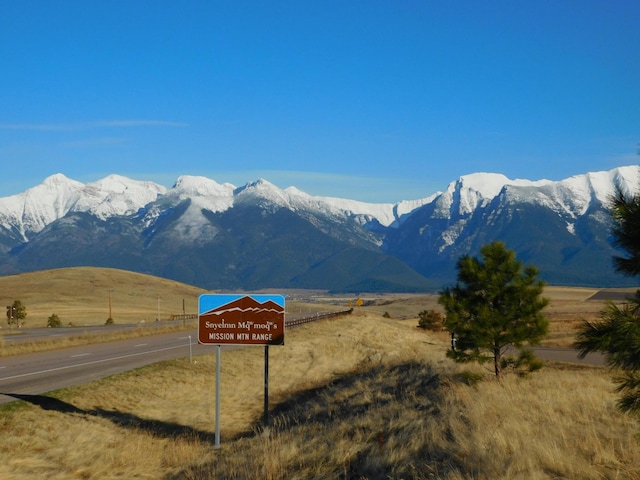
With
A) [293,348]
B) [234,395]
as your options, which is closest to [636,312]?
[234,395]

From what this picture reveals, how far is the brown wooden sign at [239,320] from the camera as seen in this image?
48.2 ft

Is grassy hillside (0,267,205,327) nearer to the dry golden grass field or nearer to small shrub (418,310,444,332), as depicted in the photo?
small shrub (418,310,444,332)

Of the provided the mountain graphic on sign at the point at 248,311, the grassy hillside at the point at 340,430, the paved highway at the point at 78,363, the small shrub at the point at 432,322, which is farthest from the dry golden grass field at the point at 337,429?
the small shrub at the point at 432,322

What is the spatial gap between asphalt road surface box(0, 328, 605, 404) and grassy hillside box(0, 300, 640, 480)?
133 cm

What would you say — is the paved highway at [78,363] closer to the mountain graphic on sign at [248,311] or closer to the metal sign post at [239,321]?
the metal sign post at [239,321]

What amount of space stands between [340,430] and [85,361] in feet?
65.2

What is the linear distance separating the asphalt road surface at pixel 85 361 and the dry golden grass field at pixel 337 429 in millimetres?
1362

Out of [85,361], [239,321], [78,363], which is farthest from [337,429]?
[85,361]

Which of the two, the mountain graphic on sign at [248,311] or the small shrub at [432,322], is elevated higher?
the mountain graphic on sign at [248,311]

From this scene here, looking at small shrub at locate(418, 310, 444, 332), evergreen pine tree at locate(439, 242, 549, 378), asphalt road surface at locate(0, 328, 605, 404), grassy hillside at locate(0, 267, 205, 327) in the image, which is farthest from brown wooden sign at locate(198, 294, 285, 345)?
grassy hillside at locate(0, 267, 205, 327)

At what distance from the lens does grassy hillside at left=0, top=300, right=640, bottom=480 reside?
846 cm

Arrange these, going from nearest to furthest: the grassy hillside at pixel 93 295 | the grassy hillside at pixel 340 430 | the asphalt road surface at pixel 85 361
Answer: the grassy hillside at pixel 340 430 → the asphalt road surface at pixel 85 361 → the grassy hillside at pixel 93 295

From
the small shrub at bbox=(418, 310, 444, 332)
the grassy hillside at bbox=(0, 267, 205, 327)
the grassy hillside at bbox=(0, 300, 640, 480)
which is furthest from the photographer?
the grassy hillside at bbox=(0, 267, 205, 327)

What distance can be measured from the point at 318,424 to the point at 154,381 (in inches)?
465
